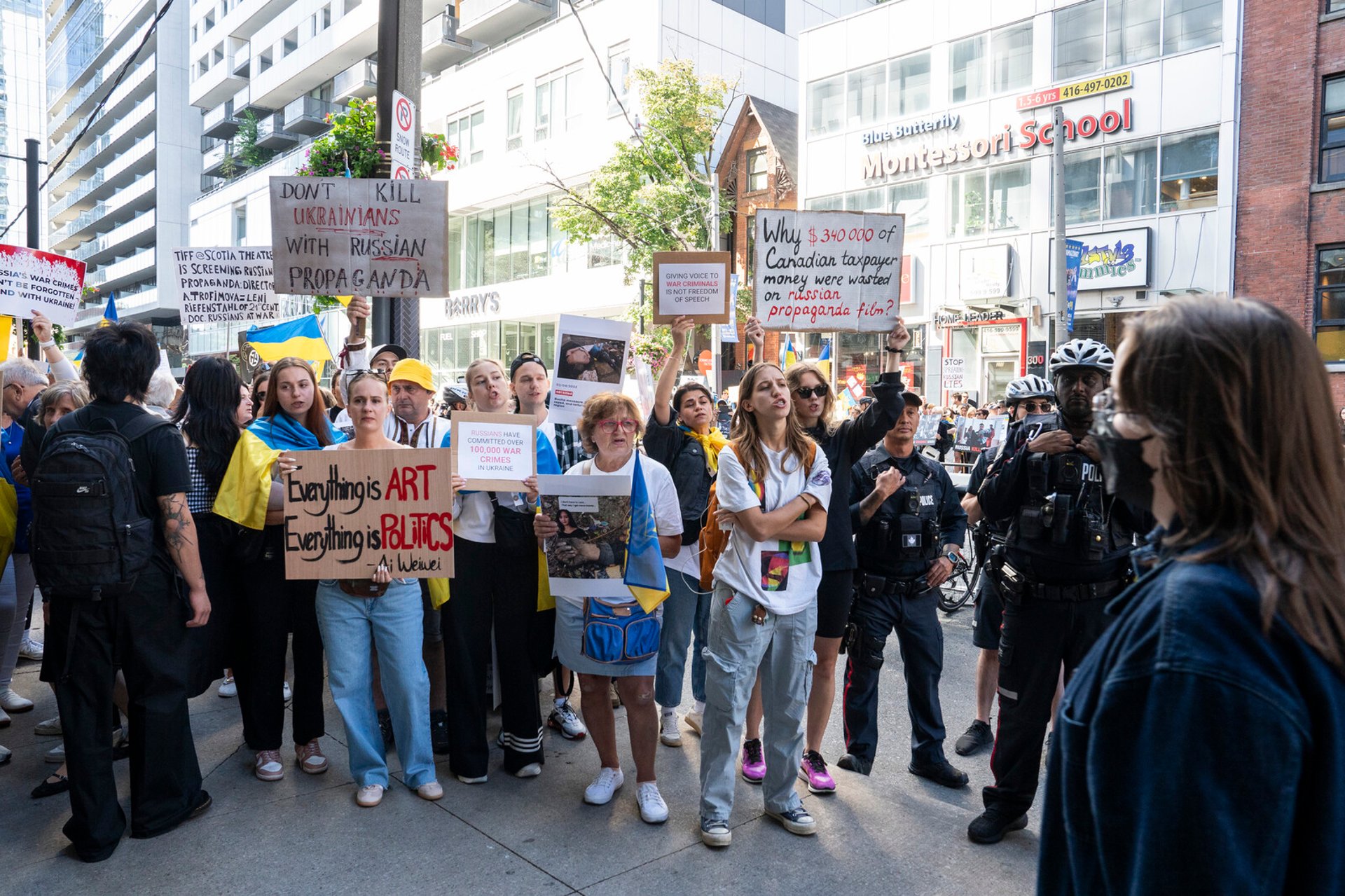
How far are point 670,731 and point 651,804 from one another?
1.09m

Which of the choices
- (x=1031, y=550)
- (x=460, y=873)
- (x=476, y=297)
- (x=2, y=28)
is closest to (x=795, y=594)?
(x=1031, y=550)

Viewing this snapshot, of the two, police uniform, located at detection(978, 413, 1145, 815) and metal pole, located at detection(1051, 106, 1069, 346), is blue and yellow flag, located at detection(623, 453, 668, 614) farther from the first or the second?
metal pole, located at detection(1051, 106, 1069, 346)

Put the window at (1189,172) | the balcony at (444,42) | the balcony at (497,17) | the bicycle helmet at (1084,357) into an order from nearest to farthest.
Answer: the bicycle helmet at (1084,357)
the window at (1189,172)
the balcony at (497,17)
the balcony at (444,42)

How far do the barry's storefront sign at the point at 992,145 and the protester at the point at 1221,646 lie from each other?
23.0 metres

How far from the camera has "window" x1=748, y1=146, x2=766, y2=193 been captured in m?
32.4

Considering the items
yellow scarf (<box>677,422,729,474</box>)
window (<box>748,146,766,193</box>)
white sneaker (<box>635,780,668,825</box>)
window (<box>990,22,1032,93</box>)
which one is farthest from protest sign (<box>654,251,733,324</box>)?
window (<box>748,146,766,193</box>)

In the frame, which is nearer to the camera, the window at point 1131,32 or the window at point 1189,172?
the window at point 1189,172

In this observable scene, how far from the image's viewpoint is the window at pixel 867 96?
1073 inches

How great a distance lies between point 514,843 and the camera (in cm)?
410

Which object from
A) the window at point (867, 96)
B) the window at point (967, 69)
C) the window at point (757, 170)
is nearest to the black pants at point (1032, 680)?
the window at point (967, 69)

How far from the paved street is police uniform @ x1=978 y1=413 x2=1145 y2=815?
1.36ft

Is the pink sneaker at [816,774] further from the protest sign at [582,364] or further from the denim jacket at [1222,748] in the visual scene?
the denim jacket at [1222,748]

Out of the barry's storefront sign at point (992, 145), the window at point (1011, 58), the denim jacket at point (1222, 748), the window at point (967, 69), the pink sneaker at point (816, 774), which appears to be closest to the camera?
the denim jacket at point (1222, 748)

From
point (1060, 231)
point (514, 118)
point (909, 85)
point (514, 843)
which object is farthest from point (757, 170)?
point (514, 843)
